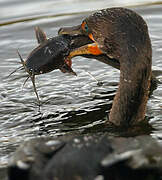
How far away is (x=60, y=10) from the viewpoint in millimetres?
11438

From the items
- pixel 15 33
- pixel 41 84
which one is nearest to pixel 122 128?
pixel 41 84

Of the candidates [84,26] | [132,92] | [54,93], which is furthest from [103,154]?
[54,93]

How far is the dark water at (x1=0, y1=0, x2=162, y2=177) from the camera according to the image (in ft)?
21.1

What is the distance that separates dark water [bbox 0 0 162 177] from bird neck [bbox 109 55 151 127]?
22cm

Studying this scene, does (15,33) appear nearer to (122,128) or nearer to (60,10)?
(60,10)

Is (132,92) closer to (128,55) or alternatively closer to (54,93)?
(128,55)

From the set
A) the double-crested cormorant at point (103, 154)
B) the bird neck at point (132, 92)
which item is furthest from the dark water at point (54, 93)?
the double-crested cormorant at point (103, 154)

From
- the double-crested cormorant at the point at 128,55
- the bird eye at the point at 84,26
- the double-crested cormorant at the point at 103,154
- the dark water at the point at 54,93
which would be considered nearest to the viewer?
the double-crested cormorant at the point at 103,154

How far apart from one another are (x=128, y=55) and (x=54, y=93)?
1.58 metres

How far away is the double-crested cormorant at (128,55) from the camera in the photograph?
20.2 feet

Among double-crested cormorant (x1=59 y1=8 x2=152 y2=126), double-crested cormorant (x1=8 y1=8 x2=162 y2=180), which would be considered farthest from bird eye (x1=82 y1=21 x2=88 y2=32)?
double-crested cormorant (x1=8 y1=8 x2=162 y2=180)

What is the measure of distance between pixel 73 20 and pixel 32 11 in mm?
1225

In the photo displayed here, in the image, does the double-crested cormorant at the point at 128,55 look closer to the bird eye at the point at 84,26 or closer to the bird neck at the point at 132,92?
the bird neck at the point at 132,92

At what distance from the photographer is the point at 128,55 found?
6.21 m
